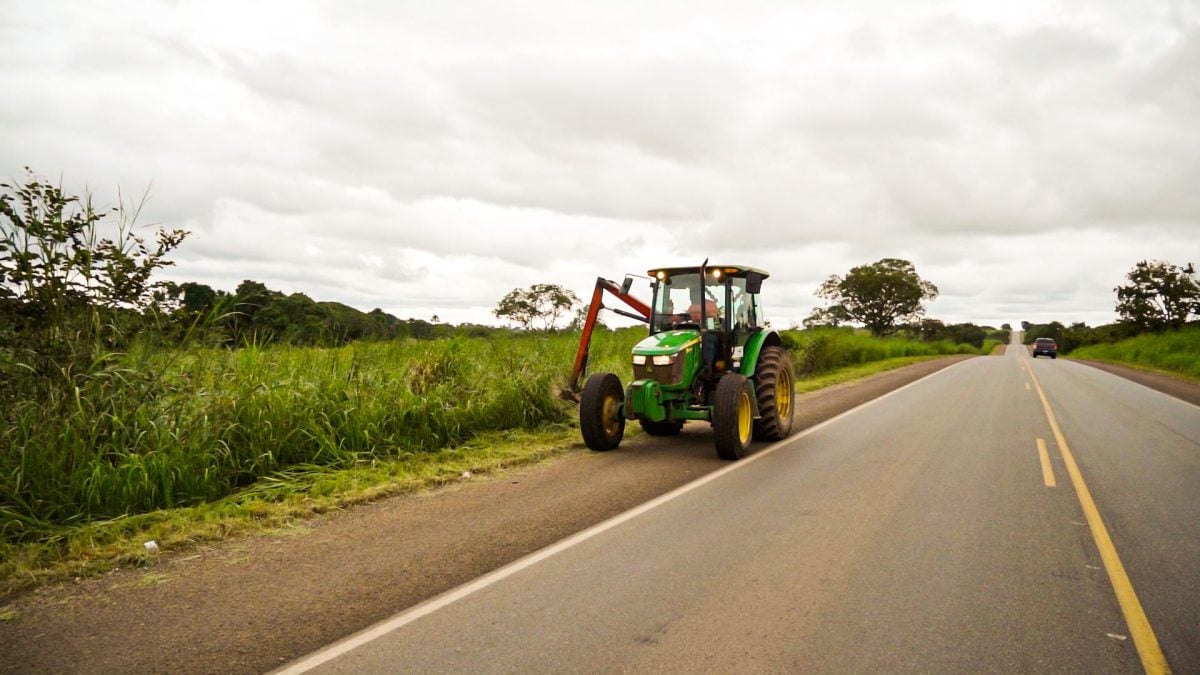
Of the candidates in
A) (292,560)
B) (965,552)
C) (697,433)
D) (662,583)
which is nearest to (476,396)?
(697,433)

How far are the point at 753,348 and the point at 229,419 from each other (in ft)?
22.0

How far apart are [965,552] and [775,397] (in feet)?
15.3

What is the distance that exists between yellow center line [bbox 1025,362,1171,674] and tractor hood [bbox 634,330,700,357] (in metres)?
4.47

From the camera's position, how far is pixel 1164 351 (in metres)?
34.0

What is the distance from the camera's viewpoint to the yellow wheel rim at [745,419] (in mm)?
8312

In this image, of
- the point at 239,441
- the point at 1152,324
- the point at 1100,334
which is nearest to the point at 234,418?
the point at 239,441

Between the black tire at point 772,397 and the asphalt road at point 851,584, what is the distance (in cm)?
163

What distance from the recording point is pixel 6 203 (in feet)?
17.9

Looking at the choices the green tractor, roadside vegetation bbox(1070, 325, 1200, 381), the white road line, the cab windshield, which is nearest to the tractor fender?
the green tractor

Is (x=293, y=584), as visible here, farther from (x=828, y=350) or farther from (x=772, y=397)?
(x=828, y=350)

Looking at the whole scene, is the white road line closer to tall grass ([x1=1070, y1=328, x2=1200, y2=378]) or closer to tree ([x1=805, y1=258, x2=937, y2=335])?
tall grass ([x1=1070, y1=328, x2=1200, y2=378])

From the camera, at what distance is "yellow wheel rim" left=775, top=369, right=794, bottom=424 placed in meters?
10.0

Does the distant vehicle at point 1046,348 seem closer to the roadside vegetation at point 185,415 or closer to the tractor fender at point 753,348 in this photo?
the tractor fender at point 753,348

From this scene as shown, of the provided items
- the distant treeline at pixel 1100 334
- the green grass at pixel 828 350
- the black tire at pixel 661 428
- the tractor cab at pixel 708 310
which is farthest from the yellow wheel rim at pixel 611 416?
the distant treeline at pixel 1100 334
